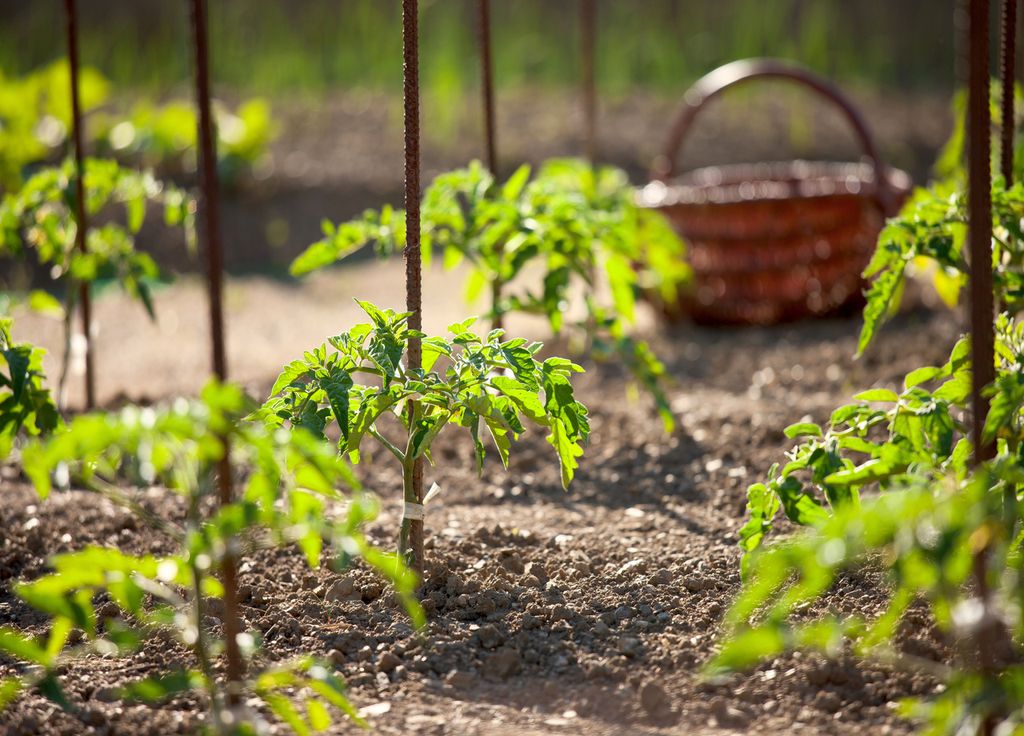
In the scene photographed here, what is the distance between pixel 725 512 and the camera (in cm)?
261

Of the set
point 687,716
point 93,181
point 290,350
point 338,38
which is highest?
point 338,38

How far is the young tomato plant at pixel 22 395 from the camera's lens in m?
1.94

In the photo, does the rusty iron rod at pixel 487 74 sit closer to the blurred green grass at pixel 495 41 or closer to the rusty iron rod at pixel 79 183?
the rusty iron rod at pixel 79 183

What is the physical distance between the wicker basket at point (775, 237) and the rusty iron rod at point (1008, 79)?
205 cm

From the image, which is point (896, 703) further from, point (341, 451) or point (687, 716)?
point (341, 451)

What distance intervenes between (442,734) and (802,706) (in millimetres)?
550

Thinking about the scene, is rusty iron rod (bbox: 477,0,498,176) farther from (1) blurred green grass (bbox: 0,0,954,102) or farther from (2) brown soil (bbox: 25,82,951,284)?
(1) blurred green grass (bbox: 0,0,954,102)

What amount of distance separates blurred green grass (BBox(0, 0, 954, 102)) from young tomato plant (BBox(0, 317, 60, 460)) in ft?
16.6

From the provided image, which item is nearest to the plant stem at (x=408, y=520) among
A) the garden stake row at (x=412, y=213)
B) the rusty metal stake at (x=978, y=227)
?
the garden stake row at (x=412, y=213)

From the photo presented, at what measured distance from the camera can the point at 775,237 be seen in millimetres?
4461

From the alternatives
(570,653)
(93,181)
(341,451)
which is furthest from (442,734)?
(93,181)

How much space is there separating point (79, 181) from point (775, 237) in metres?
2.59

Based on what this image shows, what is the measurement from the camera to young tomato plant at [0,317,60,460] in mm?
1936

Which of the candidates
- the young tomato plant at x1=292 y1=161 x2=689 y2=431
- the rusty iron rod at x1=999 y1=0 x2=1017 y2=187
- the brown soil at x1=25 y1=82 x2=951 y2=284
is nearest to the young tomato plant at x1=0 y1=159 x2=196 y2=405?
the young tomato plant at x1=292 y1=161 x2=689 y2=431
